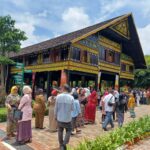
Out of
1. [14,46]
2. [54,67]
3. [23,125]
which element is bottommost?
[23,125]

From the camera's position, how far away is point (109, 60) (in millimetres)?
29453

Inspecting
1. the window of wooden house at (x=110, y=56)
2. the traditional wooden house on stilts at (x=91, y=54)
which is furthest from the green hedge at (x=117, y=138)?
the window of wooden house at (x=110, y=56)

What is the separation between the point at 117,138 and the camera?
8.09m

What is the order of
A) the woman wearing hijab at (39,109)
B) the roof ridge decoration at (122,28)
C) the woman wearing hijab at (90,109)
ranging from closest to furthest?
the woman wearing hijab at (39,109) < the woman wearing hijab at (90,109) < the roof ridge decoration at (122,28)

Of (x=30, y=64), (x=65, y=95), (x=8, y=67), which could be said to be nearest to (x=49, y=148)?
(x=65, y=95)

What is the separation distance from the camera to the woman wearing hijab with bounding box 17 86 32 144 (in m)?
8.68

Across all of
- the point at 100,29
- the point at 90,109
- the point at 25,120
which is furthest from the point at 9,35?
the point at 25,120

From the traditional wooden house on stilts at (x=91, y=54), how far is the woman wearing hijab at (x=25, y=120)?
45.5ft

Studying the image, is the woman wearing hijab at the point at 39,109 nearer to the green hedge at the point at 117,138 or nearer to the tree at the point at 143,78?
the green hedge at the point at 117,138

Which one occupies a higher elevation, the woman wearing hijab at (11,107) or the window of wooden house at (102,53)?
the window of wooden house at (102,53)

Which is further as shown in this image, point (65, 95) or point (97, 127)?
point (97, 127)

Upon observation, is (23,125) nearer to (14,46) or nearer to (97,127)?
(97,127)

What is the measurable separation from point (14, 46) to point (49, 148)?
18677mm

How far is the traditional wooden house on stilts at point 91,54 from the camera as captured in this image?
79.5 feet
